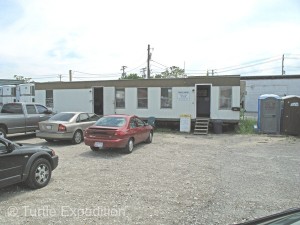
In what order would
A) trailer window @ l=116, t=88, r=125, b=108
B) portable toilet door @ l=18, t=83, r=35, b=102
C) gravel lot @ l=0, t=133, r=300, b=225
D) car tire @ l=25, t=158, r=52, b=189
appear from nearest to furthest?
gravel lot @ l=0, t=133, r=300, b=225 < car tire @ l=25, t=158, r=52, b=189 < trailer window @ l=116, t=88, r=125, b=108 < portable toilet door @ l=18, t=83, r=35, b=102

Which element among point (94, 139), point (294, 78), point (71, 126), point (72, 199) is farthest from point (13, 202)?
point (294, 78)

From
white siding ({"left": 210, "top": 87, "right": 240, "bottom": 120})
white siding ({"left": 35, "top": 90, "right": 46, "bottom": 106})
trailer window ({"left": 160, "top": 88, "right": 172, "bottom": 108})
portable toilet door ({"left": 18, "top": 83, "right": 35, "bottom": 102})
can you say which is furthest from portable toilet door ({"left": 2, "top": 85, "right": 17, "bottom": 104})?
white siding ({"left": 210, "top": 87, "right": 240, "bottom": 120})

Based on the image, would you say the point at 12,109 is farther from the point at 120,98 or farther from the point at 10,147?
the point at 10,147

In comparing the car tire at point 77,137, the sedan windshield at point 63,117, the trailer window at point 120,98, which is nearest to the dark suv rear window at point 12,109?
the sedan windshield at point 63,117

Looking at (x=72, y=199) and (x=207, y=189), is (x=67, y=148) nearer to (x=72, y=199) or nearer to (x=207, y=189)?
A: (x=72, y=199)

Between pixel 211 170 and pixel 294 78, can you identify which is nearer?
pixel 211 170

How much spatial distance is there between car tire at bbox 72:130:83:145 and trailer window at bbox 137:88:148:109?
7.08 meters

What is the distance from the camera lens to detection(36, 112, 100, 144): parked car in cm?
1222

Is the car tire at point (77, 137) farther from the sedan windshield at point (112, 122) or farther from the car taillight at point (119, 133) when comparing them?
the car taillight at point (119, 133)

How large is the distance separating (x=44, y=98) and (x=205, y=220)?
1970 cm

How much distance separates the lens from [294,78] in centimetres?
3234

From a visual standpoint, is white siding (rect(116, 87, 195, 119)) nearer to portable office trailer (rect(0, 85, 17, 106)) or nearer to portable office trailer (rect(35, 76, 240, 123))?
portable office trailer (rect(35, 76, 240, 123))

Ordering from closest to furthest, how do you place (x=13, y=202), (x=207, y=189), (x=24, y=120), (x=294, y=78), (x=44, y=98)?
(x=13, y=202) < (x=207, y=189) < (x=24, y=120) < (x=44, y=98) < (x=294, y=78)

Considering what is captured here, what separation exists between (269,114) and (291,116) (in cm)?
118
